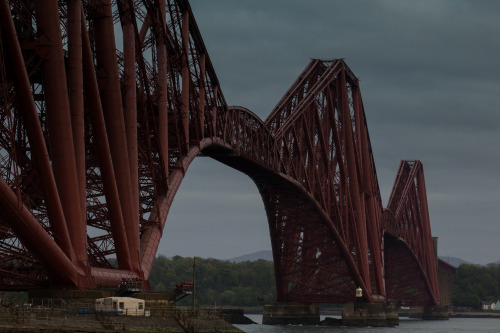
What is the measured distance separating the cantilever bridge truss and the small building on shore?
1.41 metres

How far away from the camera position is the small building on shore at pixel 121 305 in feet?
160

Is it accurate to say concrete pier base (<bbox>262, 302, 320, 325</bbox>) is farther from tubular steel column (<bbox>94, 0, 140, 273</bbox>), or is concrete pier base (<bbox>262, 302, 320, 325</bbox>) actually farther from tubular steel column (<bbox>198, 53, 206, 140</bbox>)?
tubular steel column (<bbox>94, 0, 140, 273</bbox>)

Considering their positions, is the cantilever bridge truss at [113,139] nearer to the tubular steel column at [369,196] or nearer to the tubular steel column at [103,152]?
the tubular steel column at [103,152]

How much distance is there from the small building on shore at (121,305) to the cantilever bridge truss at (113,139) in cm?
141

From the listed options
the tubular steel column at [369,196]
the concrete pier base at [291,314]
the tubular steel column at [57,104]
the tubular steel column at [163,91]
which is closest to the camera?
the tubular steel column at [57,104]

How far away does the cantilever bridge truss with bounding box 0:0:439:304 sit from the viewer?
45.5 meters

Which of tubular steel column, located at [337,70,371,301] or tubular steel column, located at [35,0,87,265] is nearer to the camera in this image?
tubular steel column, located at [35,0,87,265]

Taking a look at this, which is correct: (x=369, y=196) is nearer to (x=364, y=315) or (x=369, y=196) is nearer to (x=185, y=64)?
(x=364, y=315)

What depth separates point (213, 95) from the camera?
89750 mm

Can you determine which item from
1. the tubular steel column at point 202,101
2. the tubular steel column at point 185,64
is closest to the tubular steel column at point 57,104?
the tubular steel column at point 185,64

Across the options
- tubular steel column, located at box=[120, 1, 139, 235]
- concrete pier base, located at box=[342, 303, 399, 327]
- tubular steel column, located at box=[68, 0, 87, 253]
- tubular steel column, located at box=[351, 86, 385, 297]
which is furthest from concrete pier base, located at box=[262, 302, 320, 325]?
tubular steel column, located at box=[68, 0, 87, 253]

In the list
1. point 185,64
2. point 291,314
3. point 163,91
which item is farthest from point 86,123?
point 291,314

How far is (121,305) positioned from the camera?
50.3 meters

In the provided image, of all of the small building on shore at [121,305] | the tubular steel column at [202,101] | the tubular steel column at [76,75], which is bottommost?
the small building on shore at [121,305]
